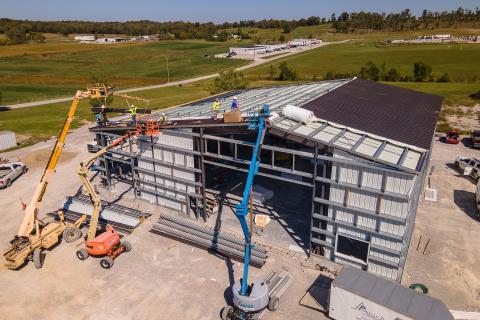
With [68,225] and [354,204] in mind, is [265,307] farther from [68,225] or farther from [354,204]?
[68,225]

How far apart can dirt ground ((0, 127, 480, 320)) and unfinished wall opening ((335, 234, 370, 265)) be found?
2.16m

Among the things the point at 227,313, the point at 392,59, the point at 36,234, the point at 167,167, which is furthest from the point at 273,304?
the point at 392,59

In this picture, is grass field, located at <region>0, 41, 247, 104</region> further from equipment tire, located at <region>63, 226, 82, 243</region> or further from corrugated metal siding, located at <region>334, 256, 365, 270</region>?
corrugated metal siding, located at <region>334, 256, 365, 270</region>

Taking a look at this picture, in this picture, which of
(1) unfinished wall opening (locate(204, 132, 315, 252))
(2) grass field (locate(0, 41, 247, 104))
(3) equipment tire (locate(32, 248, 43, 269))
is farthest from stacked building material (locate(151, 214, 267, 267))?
(2) grass field (locate(0, 41, 247, 104))

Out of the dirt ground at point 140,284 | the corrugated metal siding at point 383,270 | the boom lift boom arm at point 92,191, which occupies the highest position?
the boom lift boom arm at point 92,191

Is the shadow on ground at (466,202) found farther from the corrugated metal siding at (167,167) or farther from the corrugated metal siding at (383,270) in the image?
the corrugated metal siding at (167,167)

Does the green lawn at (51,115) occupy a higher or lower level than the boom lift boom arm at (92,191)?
lower

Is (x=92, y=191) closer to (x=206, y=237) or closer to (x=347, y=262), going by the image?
(x=206, y=237)

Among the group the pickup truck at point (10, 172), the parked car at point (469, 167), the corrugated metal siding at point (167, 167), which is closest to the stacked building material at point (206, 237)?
the corrugated metal siding at point (167, 167)

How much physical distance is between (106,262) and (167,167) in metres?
9.08

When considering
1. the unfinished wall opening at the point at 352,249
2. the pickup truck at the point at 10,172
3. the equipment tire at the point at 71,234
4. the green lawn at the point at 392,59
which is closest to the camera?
the unfinished wall opening at the point at 352,249

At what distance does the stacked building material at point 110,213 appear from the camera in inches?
1089

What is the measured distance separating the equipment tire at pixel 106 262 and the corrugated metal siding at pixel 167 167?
7881 mm

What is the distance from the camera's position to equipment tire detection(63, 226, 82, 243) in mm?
25938
